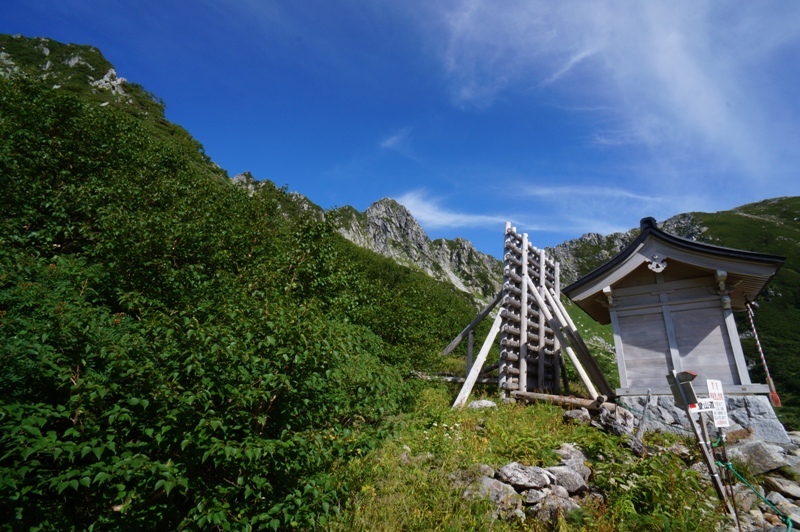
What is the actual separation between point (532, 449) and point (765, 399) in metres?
6.23

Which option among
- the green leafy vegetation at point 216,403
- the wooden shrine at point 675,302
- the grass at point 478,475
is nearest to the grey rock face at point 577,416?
the green leafy vegetation at point 216,403

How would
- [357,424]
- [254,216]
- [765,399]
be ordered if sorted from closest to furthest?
[357,424], [765,399], [254,216]

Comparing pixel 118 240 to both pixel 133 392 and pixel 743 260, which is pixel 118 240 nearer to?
pixel 133 392

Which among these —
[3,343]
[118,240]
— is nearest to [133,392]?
[3,343]

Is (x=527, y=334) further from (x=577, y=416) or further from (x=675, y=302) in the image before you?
(x=675, y=302)

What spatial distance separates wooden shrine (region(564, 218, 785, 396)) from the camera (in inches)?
403

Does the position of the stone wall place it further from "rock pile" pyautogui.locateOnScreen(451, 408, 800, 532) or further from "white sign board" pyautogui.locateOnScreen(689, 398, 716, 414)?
"white sign board" pyautogui.locateOnScreen(689, 398, 716, 414)

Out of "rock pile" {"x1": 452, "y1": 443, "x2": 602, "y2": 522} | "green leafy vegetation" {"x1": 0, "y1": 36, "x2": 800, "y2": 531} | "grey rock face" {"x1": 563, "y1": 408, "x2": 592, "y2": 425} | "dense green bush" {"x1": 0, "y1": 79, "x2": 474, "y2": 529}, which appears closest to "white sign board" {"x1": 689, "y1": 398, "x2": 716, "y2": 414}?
"green leafy vegetation" {"x1": 0, "y1": 36, "x2": 800, "y2": 531}

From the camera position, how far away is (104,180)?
1238 cm

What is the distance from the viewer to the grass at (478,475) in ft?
18.0

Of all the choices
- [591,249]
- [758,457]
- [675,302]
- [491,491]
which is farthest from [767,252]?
[591,249]

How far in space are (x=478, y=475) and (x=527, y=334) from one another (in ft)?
26.9

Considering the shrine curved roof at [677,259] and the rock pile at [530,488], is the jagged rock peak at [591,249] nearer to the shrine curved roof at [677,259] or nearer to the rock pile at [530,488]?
the shrine curved roof at [677,259]

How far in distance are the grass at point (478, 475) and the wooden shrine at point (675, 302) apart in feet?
8.28
